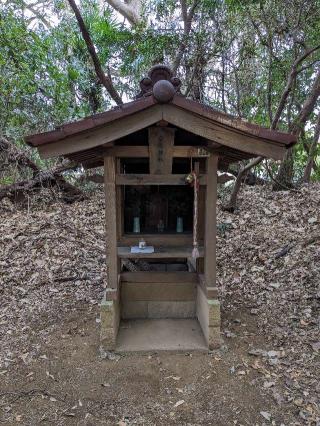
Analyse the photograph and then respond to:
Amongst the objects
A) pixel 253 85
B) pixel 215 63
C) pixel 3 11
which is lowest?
pixel 253 85

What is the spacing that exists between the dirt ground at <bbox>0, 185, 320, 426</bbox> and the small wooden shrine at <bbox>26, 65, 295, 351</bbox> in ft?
1.13

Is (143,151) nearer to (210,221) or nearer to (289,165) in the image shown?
(210,221)

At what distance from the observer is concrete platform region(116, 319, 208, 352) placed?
3.43 metres

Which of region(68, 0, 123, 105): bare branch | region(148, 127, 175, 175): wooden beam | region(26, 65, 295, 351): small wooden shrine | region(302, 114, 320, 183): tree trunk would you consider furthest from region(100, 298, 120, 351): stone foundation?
region(302, 114, 320, 183): tree trunk

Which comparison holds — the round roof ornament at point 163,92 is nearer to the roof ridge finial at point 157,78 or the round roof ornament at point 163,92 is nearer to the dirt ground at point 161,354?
the roof ridge finial at point 157,78

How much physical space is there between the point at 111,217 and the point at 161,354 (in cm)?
146

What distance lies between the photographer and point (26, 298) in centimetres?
452

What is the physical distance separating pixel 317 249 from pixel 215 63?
4.46 meters

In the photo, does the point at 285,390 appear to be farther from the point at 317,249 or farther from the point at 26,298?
the point at 26,298

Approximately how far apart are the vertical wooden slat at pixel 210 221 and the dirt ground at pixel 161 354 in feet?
2.60

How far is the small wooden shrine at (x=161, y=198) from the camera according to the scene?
2.98 meters

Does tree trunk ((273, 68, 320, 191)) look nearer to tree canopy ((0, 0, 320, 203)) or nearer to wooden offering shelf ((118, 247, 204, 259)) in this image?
tree canopy ((0, 0, 320, 203))

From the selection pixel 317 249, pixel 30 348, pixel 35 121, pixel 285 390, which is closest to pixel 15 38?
pixel 35 121

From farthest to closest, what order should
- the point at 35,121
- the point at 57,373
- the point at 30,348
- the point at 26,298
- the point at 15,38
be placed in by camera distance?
1. the point at 35,121
2. the point at 15,38
3. the point at 26,298
4. the point at 30,348
5. the point at 57,373
